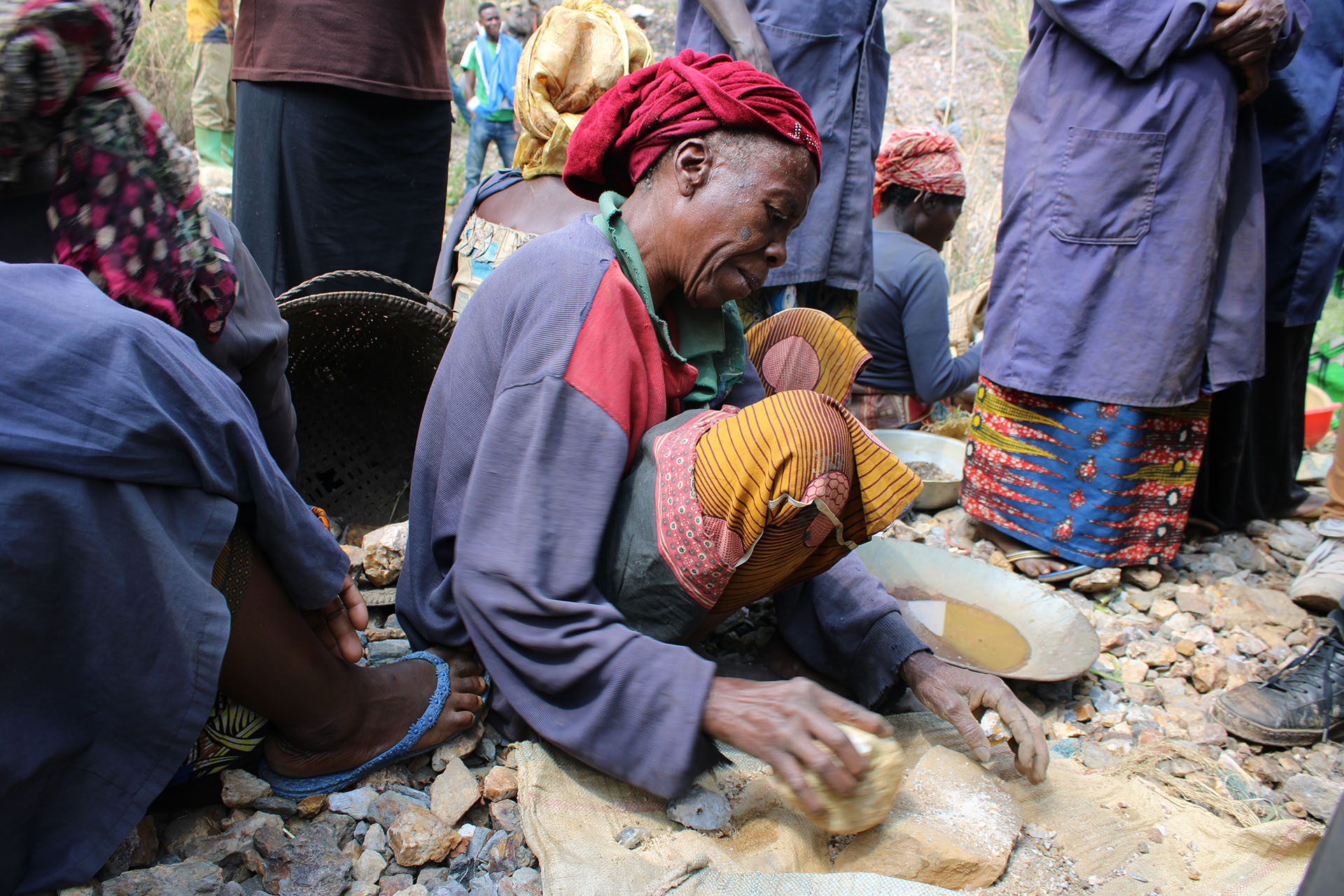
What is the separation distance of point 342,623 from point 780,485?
30.0 inches

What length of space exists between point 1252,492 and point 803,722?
2762mm

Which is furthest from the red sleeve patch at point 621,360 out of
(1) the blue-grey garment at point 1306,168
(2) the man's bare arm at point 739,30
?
(1) the blue-grey garment at point 1306,168

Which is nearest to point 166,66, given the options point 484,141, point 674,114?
point 484,141

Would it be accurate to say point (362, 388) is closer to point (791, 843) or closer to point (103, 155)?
point (103, 155)

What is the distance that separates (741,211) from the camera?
1.57 meters

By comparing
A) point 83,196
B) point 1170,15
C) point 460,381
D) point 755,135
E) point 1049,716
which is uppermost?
point 1170,15

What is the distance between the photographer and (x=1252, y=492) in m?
3.16

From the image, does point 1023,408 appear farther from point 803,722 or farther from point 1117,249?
point 803,722

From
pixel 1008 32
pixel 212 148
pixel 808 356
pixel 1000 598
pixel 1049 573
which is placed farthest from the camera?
pixel 1008 32

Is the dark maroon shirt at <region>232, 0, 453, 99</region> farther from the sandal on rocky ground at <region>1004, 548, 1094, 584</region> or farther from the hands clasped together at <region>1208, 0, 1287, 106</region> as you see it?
the sandal on rocky ground at <region>1004, 548, 1094, 584</region>

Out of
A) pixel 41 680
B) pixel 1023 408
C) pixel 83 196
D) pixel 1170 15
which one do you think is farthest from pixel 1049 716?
pixel 83 196

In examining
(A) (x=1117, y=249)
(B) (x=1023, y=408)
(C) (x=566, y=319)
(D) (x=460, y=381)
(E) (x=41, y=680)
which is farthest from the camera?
(B) (x=1023, y=408)

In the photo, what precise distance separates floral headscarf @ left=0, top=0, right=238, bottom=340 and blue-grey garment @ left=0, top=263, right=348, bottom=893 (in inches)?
5.8

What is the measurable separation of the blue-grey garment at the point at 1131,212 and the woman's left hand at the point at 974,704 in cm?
116
